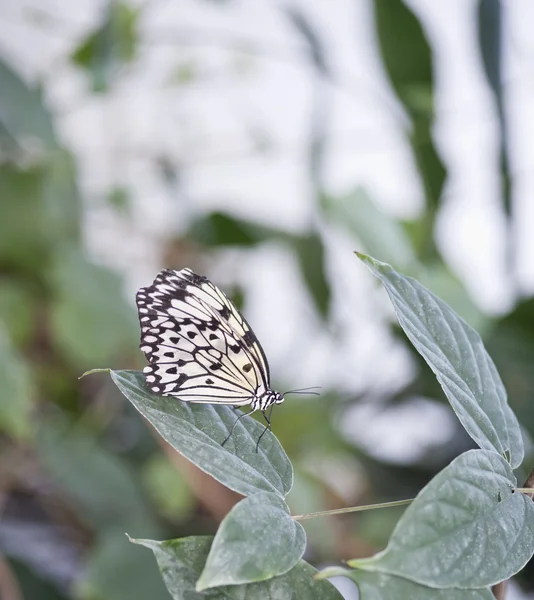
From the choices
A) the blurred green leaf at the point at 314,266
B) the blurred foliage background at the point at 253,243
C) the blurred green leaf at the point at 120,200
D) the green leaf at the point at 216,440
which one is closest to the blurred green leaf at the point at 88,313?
the blurred foliage background at the point at 253,243

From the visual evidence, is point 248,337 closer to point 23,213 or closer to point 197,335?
point 197,335

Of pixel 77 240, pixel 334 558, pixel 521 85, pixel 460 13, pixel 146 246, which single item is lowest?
pixel 334 558

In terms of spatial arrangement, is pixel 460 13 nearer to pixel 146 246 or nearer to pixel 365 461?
pixel 146 246

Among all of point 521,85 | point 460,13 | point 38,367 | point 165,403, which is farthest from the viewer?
point 460,13

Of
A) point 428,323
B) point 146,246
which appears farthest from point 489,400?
point 146,246

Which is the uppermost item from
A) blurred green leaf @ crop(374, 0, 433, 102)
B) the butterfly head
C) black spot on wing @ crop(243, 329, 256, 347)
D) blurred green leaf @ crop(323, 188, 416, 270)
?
blurred green leaf @ crop(374, 0, 433, 102)

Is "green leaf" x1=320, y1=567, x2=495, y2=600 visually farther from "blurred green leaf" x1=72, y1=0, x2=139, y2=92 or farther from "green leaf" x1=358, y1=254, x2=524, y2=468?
"blurred green leaf" x1=72, y1=0, x2=139, y2=92

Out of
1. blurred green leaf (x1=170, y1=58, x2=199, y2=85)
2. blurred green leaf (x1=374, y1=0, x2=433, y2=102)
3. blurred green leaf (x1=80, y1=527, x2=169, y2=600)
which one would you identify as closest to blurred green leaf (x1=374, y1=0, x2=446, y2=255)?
blurred green leaf (x1=374, y1=0, x2=433, y2=102)
